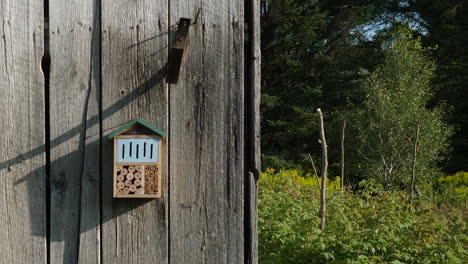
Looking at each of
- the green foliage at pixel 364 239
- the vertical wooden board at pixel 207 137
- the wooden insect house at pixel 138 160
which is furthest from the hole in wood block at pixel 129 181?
the green foliage at pixel 364 239

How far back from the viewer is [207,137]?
176 centimetres

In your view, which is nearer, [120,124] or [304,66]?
[120,124]

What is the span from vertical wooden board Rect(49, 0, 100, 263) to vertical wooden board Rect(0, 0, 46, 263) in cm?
4

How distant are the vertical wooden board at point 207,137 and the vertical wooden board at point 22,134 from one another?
425mm

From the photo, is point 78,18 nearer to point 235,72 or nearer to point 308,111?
point 235,72

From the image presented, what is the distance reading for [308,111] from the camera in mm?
16234

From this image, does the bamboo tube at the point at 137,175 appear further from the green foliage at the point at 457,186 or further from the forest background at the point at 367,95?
the green foliage at the point at 457,186

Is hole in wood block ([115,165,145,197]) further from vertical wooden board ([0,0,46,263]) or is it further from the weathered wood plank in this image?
the weathered wood plank

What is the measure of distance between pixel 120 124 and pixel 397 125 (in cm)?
1188

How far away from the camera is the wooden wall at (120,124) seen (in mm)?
1706

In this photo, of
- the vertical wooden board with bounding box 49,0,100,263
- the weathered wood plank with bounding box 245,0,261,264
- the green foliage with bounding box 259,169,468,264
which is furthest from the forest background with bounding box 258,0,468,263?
the vertical wooden board with bounding box 49,0,100,263

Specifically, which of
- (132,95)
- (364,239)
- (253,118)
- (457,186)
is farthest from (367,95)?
(132,95)

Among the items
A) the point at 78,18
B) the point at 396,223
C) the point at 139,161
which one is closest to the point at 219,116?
the point at 139,161

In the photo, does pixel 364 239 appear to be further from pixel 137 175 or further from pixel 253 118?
pixel 137 175
